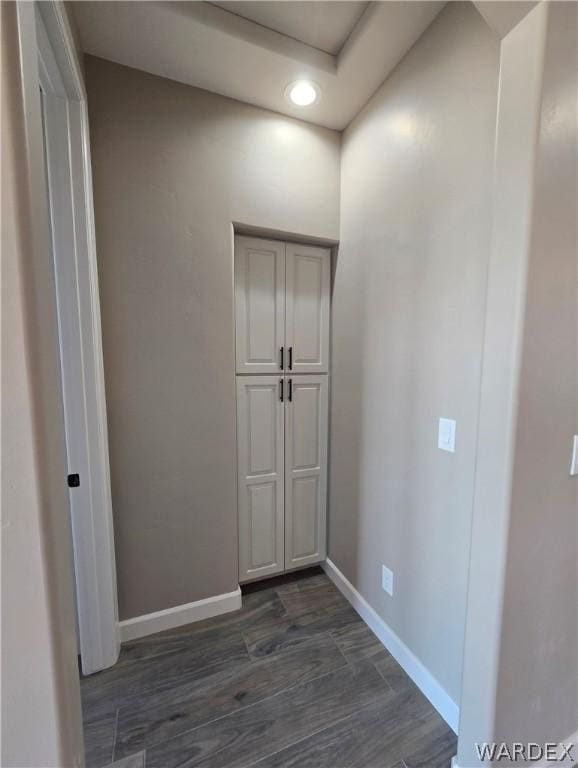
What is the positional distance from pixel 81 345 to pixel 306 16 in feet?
5.41

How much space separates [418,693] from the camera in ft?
4.50

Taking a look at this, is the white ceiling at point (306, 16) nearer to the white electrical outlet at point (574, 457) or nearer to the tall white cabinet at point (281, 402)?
the tall white cabinet at point (281, 402)

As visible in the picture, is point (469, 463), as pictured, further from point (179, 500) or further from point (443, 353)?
point (179, 500)

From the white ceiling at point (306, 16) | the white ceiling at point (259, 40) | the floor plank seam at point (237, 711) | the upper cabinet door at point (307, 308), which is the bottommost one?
the floor plank seam at point (237, 711)

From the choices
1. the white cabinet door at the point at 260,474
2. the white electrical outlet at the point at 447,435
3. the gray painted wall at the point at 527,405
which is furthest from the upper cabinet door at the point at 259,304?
the gray painted wall at the point at 527,405

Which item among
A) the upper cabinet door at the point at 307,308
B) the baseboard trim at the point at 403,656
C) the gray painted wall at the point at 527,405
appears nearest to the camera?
the gray painted wall at the point at 527,405

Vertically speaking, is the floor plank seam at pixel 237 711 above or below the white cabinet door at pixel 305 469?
below

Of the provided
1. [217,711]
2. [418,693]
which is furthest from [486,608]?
[217,711]

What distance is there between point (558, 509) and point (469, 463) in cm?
27

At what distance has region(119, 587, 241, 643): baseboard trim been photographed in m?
1.62

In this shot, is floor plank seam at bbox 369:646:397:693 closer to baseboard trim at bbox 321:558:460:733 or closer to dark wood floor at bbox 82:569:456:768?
dark wood floor at bbox 82:569:456:768

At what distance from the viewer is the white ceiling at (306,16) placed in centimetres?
126

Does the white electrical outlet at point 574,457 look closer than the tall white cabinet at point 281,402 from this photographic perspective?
Yes

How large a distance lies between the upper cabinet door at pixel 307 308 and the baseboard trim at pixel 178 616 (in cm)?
139
